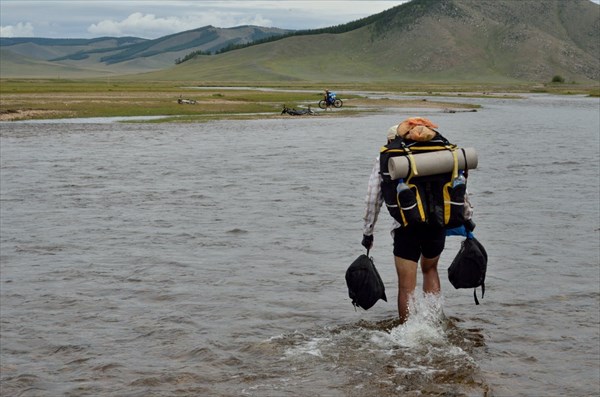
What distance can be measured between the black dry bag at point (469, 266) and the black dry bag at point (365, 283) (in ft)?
2.78

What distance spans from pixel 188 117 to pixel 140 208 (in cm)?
3437

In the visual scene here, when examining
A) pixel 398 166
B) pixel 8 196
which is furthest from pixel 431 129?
pixel 8 196

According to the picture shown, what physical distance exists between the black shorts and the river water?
2.80ft

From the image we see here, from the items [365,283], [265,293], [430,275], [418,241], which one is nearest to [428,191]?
[418,241]

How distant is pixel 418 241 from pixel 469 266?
2.57ft

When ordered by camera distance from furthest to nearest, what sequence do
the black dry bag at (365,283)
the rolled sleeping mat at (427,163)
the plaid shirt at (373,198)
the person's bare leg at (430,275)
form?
the black dry bag at (365,283)
the person's bare leg at (430,275)
the plaid shirt at (373,198)
the rolled sleeping mat at (427,163)

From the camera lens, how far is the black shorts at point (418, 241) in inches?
343

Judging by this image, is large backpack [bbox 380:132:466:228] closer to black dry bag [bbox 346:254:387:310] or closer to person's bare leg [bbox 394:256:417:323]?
person's bare leg [bbox 394:256:417:323]

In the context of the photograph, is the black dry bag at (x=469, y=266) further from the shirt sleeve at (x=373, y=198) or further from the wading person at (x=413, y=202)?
the shirt sleeve at (x=373, y=198)

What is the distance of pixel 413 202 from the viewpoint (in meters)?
8.31

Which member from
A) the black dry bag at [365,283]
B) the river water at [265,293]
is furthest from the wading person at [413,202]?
the river water at [265,293]

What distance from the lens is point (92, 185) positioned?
2300cm

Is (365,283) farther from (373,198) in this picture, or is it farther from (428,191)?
(428,191)

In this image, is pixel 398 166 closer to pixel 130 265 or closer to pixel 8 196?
pixel 130 265
